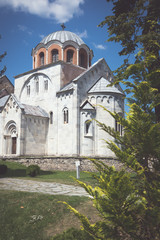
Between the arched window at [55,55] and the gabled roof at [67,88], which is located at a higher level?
the arched window at [55,55]

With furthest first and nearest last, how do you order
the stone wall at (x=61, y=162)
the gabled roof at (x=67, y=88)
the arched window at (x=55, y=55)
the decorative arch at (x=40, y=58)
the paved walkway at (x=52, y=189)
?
1. the decorative arch at (x=40, y=58)
2. the arched window at (x=55, y=55)
3. the gabled roof at (x=67, y=88)
4. the stone wall at (x=61, y=162)
5. the paved walkway at (x=52, y=189)

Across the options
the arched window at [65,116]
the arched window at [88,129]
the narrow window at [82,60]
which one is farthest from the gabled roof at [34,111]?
the narrow window at [82,60]

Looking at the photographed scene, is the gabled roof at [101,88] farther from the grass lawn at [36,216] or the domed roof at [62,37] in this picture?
the grass lawn at [36,216]

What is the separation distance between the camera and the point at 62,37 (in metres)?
23.5

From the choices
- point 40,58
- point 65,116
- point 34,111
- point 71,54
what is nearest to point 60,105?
point 65,116

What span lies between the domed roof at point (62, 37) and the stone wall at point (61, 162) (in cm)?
1290

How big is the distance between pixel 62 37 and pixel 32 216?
21.2 m

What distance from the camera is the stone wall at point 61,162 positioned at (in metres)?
17.6

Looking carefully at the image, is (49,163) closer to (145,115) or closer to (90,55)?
(90,55)

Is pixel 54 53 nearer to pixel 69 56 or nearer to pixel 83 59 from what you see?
pixel 69 56

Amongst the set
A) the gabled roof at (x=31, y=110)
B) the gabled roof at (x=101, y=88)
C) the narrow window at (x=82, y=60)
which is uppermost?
the narrow window at (x=82, y=60)

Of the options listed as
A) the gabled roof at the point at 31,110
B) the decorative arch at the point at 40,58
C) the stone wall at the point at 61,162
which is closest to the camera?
the stone wall at the point at 61,162

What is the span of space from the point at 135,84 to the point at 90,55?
894 inches

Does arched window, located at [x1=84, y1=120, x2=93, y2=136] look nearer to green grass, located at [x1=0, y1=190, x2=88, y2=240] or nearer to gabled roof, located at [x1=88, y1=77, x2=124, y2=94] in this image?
gabled roof, located at [x1=88, y1=77, x2=124, y2=94]
